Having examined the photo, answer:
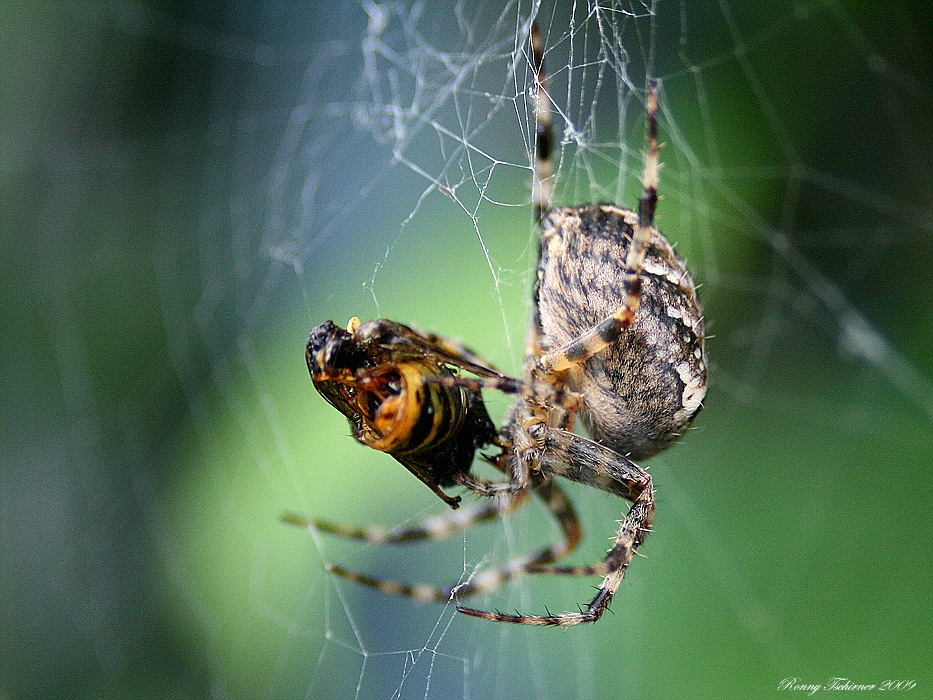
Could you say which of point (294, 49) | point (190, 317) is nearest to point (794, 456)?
point (190, 317)

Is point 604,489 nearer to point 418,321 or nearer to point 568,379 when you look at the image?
point 568,379

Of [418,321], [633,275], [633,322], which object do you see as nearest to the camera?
[633,275]

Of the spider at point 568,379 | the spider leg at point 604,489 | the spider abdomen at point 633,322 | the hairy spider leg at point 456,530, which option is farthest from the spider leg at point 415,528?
the spider abdomen at point 633,322

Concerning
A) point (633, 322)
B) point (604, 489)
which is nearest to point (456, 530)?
point (604, 489)

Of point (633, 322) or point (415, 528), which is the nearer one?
point (633, 322)

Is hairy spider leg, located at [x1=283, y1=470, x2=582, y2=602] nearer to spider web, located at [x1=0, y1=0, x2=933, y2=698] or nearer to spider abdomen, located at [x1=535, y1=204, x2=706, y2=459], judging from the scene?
spider web, located at [x1=0, y1=0, x2=933, y2=698]

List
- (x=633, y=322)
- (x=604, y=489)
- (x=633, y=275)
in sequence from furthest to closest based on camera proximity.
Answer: (x=604, y=489) < (x=633, y=322) < (x=633, y=275)

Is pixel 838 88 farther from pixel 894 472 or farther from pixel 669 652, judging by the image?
pixel 669 652
